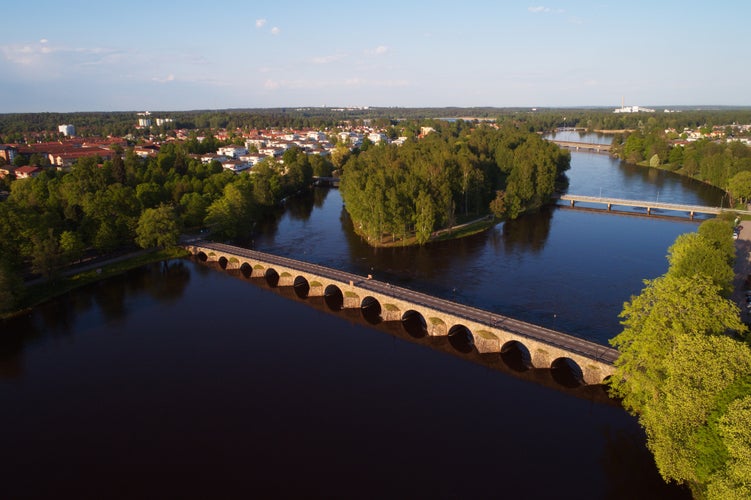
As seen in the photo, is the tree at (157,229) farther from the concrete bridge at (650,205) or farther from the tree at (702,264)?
the concrete bridge at (650,205)

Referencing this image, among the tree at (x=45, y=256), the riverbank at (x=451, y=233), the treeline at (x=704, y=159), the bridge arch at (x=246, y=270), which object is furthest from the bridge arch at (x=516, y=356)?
the treeline at (x=704, y=159)

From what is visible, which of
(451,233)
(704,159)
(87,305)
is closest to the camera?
(87,305)

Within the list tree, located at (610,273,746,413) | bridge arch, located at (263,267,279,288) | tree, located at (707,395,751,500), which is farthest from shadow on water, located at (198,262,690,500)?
tree, located at (707,395,751,500)

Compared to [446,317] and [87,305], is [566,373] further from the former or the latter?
[87,305]

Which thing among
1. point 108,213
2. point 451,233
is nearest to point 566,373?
point 451,233

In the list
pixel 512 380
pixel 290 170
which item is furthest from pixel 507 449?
pixel 290 170

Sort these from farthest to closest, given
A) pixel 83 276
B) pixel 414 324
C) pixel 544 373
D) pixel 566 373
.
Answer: pixel 83 276 → pixel 414 324 → pixel 566 373 → pixel 544 373

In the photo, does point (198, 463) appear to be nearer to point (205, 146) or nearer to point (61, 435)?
point (61, 435)

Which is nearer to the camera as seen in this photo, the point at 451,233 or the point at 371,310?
the point at 371,310
